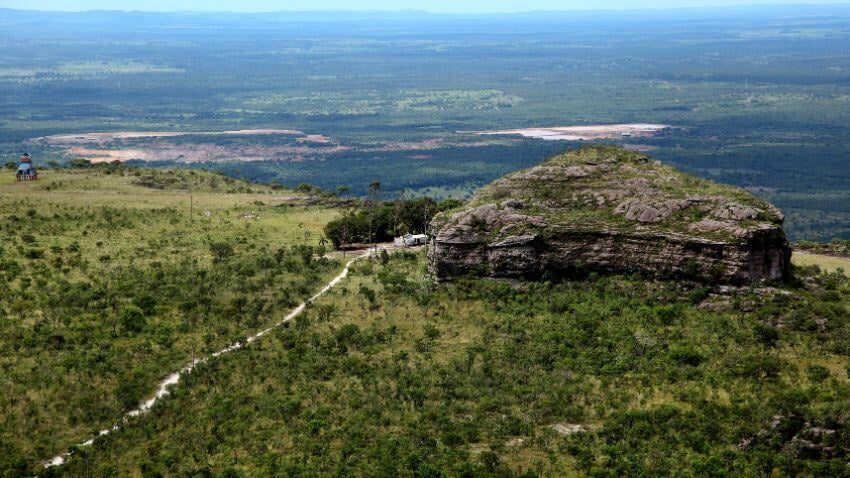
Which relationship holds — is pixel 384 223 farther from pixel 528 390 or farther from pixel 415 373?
pixel 528 390

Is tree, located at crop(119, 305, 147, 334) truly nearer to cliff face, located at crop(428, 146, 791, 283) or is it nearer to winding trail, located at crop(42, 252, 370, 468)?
winding trail, located at crop(42, 252, 370, 468)

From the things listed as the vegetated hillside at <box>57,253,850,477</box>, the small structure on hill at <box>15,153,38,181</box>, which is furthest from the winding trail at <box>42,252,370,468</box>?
the small structure on hill at <box>15,153,38,181</box>

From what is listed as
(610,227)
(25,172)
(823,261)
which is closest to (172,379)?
(610,227)

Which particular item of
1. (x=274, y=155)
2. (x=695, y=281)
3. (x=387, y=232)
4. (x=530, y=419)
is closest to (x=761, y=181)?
(x=274, y=155)

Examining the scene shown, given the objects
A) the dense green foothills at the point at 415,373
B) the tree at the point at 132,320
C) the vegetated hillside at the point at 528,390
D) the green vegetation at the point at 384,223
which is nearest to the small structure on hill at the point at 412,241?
the green vegetation at the point at 384,223

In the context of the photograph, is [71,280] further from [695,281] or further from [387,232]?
[695,281]

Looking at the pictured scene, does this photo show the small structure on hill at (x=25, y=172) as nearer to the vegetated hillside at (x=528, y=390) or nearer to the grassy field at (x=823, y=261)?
the vegetated hillside at (x=528, y=390)
